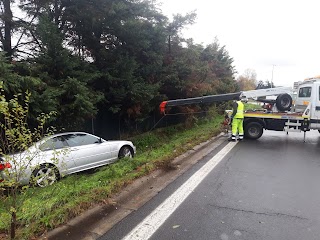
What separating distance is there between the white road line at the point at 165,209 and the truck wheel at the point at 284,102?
6872mm

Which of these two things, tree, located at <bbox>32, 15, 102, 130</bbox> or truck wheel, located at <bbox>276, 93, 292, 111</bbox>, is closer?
tree, located at <bbox>32, 15, 102, 130</bbox>

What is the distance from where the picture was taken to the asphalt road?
3430 mm

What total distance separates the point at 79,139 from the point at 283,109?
29.0 feet

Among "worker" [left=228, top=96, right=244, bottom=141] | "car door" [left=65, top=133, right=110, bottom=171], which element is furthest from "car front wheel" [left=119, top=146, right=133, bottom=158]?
"worker" [left=228, top=96, right=244, bottom=141]

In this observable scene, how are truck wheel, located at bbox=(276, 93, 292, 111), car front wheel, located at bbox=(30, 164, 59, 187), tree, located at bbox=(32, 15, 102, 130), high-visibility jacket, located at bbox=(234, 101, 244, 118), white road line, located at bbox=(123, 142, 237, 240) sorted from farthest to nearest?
truck wheel, located at bbox=(276, 93, 292, 111), high-visibility jacket, located at bbox=(234, 101, 244, 118), tree, located at bbox=(32, 15, 102, 130), white road line, located at bbox=(123, 142, 237, 240), car front wheel, located at bbox=(30, 164, 59, 187)

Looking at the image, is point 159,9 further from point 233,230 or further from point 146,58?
point 233,230

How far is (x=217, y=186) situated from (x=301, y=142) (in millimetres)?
7239

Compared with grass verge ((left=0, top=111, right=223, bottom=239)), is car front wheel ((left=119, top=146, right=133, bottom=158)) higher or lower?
lower

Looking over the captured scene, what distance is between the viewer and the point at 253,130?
11344 millimetres

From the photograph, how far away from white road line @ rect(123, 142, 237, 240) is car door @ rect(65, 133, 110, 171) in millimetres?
3390

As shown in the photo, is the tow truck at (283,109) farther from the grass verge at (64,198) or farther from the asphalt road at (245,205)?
the grass verge at (64,198)

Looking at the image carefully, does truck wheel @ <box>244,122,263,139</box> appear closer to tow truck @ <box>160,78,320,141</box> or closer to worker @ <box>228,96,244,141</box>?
tow truck @ <box>160,78,320,141</box>

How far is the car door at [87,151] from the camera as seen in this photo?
7480mm

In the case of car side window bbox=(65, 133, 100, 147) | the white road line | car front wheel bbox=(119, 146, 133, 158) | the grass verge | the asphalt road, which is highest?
car side window bbox=(65, 133, 100, 147)
